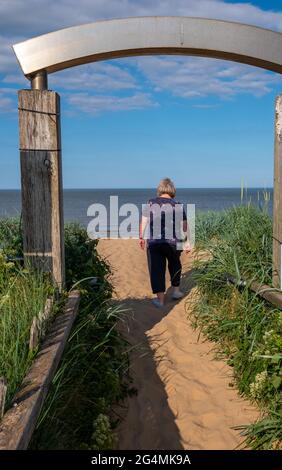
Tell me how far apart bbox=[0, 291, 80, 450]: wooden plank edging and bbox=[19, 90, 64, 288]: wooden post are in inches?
37.1

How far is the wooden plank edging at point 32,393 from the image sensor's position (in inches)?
90.7

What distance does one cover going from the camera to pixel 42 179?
460 centimetres

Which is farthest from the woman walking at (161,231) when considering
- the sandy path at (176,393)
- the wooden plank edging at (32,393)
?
the wooden plank edging at (32,393)

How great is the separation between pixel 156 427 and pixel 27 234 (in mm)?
2112

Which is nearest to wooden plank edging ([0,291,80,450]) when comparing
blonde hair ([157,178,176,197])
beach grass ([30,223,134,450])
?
beach grass ([30,223,134,450])

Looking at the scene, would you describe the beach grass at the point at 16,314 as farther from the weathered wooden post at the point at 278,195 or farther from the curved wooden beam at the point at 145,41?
the weathered wooden post at the point at 278,195

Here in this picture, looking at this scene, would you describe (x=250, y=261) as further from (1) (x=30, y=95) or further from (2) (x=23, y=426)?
(2) (x=23, y=426)

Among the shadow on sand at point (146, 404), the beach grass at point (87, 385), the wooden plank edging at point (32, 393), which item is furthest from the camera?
the shadow on sand at point (146, 404)

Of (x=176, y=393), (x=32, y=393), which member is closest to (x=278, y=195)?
(x=176, y=393)

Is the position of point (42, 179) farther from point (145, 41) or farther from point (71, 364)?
point (71, 364)

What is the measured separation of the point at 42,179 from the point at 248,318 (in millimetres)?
2411

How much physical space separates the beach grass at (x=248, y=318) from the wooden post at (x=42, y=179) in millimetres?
1861

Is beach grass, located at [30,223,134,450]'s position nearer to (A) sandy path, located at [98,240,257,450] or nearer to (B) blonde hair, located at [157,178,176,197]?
(A) sandy path, located at [98,240,257,450]

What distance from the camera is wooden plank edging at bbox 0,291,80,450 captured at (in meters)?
2.30
